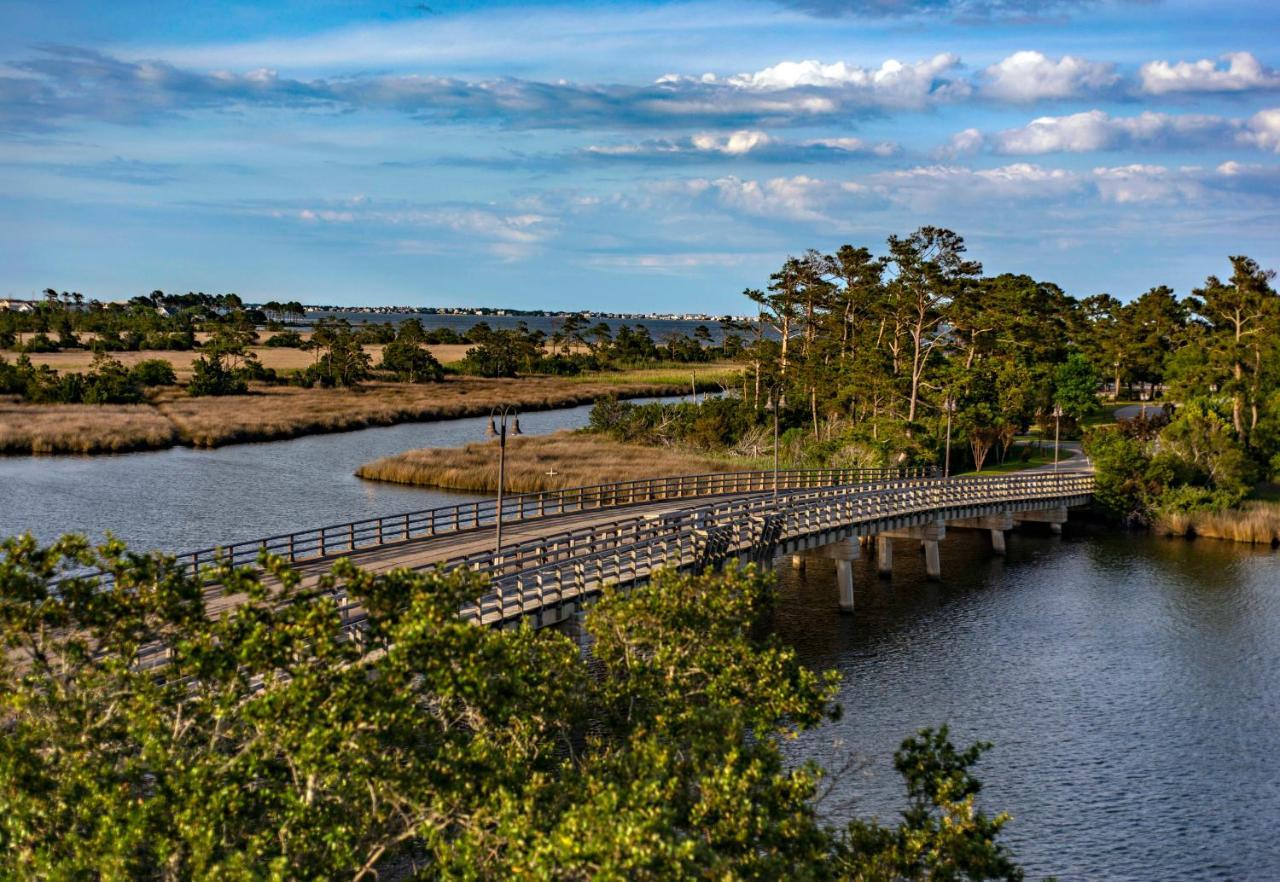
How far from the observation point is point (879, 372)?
7600 cm

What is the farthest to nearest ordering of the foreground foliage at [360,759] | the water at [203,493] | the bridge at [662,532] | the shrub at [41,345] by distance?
the shrub at [41,345], the water at [203,493], the bridge at [662,532], the foreground foliage at [360,759]

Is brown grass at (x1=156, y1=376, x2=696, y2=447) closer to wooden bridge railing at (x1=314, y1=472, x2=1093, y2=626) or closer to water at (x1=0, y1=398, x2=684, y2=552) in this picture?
water at (x1=0, y1=398, x2=684, y2=552)

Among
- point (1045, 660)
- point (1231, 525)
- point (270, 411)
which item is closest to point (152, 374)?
point (270, 411)

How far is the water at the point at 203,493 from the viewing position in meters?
50.7

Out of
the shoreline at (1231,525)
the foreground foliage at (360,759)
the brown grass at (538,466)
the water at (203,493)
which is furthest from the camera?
the brown grass at (538,466)

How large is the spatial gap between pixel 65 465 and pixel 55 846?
68.1m

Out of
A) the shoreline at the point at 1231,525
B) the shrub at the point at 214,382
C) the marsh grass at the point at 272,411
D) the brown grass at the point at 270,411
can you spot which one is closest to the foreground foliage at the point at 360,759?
the shoreline at the point at 1231,525

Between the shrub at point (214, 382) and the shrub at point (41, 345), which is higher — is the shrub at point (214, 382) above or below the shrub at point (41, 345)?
below

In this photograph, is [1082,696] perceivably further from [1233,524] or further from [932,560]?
[1233,524]

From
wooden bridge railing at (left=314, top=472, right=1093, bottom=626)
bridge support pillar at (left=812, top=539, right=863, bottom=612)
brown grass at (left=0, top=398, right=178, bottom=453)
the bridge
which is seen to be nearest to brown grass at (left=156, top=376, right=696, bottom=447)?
brown grass at (left=0, top=398, right=178, bottom=453)

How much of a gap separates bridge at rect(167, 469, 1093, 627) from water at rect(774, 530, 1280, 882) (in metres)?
2.96

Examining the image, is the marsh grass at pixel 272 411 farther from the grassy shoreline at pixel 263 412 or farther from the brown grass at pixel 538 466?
the brown grass at pixel 538 466

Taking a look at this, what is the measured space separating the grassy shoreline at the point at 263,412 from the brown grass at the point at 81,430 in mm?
71

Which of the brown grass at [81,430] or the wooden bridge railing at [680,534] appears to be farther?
the brown grass at [81,430]
